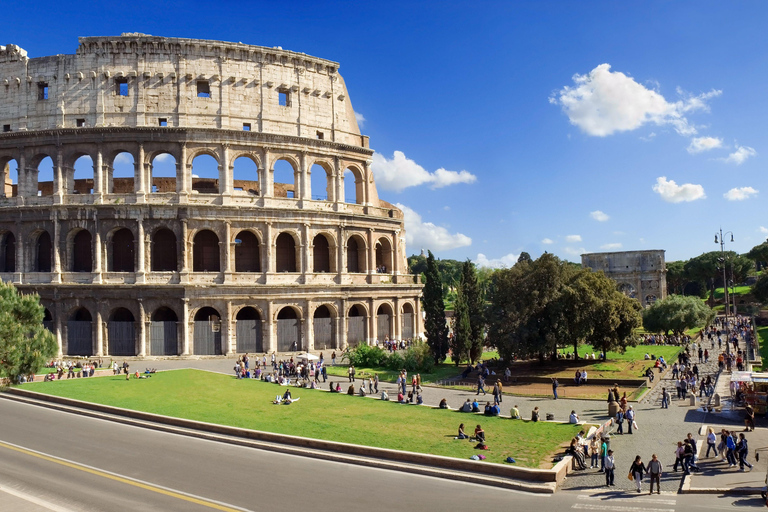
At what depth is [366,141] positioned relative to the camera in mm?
51031

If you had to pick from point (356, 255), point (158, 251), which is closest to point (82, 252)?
point (158, 251)

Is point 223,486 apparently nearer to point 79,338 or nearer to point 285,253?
point 79,338

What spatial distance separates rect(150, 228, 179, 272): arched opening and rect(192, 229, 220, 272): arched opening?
158 cm

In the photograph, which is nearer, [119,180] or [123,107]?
[123,107]

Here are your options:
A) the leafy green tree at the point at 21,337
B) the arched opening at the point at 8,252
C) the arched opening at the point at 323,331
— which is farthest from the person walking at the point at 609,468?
the arched opening at the point at 8,252

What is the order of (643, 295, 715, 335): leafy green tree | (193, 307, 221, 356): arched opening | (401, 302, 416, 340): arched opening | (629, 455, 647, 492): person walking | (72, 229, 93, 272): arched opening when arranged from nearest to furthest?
(629, 455, 647, 492): person walking → (193, 307, 221, 356): arched opening → (72, 229, 93, 272): arched opening → (401, 302, 416, 340): arched opening → (643, 295, 715, 335): leafy green tree

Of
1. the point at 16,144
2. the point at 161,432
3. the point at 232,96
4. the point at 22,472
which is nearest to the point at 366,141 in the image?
the point at 232,96

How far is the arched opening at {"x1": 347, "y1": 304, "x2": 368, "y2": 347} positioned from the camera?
1854 inches

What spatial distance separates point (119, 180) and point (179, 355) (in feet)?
51.6

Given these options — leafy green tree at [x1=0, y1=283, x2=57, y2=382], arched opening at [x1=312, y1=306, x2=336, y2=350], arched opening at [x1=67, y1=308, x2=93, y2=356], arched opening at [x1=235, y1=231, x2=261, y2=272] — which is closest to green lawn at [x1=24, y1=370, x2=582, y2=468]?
leafy green tree at [x1=0, y1=283, x2=57, y2=382]

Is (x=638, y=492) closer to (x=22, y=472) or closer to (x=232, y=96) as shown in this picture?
(x=22, y=472)

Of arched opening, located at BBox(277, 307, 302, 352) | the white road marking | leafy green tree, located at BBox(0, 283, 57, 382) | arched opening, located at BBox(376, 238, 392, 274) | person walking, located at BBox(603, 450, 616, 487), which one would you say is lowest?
person walking, located at BBox(603, 450, 616, 487)

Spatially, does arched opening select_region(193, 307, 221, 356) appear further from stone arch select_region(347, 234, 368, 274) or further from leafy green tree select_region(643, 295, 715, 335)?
leafy green tree select_region(643, 295, 715, 335)

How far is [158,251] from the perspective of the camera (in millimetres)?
43531
